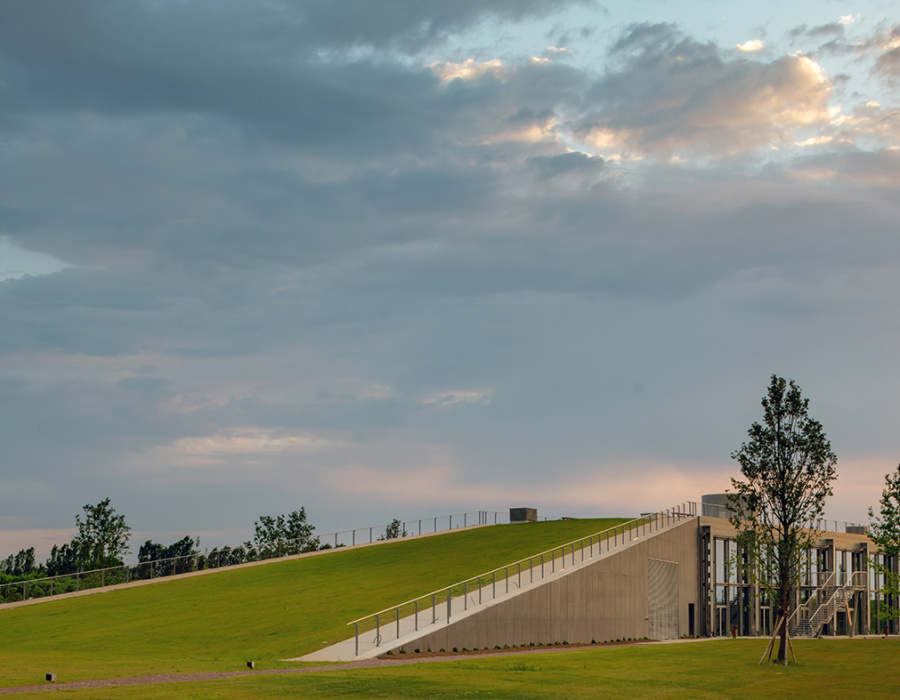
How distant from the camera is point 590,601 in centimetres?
4284

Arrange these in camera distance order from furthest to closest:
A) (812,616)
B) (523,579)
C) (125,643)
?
(812,616)
(523,579)
(125,643)

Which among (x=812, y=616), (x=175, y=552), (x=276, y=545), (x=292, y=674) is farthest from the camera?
(x=175, y=552)

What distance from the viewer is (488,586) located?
3750 cm

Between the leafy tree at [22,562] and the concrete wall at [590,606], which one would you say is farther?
the leafy tree at [22,562]

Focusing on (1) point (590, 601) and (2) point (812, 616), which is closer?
(1) point (590, 601)

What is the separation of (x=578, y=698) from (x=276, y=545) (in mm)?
47817

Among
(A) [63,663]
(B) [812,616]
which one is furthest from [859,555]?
(A) [63,663]

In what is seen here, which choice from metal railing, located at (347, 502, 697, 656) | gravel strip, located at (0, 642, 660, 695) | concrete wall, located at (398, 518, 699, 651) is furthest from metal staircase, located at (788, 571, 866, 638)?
gravel strip, located at (0, 642, 660, 695)

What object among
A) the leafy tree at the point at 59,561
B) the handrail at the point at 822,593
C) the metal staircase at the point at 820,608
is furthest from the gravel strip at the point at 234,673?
the leafy tree at the point at 59,561

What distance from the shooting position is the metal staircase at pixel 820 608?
60.3 m

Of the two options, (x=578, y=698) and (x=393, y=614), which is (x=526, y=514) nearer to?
(x=393, y=614)

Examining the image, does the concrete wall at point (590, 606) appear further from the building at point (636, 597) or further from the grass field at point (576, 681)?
the grass field at point (576, 681)

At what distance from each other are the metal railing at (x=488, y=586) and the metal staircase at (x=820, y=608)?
1396 cm

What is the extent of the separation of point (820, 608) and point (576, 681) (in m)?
45.1
